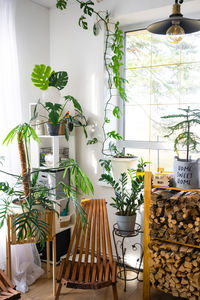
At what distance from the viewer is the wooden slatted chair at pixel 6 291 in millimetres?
2191

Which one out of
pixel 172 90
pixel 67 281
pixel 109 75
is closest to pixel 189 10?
pixel 172 90

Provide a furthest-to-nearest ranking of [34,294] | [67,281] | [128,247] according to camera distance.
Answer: [128,247]
[34,294]
[67,281]

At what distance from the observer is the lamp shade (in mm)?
1878

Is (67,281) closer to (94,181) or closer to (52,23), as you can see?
(94,181)

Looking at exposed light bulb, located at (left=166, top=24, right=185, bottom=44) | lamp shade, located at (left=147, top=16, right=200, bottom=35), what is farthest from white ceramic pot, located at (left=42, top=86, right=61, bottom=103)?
exposed light bulb, located at (left=166, top=24, right=185, bottom=44)

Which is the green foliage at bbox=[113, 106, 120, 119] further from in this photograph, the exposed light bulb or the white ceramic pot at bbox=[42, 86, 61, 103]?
the exposed light bulb

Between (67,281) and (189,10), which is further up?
(189,10)

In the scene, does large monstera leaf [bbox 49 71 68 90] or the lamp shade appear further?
large monstera leaf [bbox 49 71 68 90]

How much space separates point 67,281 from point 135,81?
6.70ft

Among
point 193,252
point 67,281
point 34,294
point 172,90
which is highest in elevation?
point 172,90

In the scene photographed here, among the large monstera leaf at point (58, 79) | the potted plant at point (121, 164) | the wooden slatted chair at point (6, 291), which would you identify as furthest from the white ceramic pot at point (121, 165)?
the wooden slatted chair at point (6, 291)

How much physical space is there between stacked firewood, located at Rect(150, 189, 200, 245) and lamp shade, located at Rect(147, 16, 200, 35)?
119 cm

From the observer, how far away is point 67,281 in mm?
2447

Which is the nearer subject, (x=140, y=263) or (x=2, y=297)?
(x=2, y=297)
